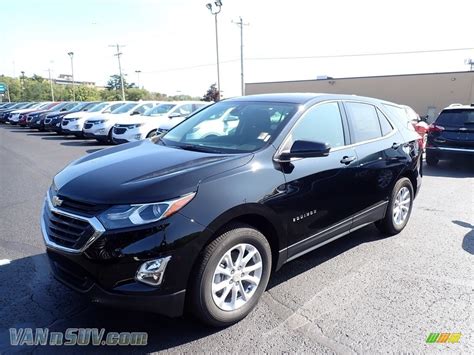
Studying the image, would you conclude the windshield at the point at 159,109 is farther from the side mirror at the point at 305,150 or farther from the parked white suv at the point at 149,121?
the side mirror at the point at 305,150

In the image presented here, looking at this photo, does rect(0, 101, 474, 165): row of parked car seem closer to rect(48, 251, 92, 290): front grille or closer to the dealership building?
rect(48, 251, 92, 290): front grille

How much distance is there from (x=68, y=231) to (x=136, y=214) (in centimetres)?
56

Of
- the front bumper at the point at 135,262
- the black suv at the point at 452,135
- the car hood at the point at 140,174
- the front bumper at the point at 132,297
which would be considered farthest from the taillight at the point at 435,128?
the front bumper at the point at 132,297

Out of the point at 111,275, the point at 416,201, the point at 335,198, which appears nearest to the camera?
the point at 111,275

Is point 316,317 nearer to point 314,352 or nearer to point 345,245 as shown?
point 314,352

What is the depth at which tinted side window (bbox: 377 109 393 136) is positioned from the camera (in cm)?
483

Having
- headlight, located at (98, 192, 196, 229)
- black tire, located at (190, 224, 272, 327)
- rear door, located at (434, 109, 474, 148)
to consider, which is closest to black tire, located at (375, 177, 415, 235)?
→ black tire, located at (190, 224, 272, 327)

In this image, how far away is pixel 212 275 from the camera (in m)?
2.84

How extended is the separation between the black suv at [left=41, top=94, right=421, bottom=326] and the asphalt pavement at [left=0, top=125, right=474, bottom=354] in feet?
0.94

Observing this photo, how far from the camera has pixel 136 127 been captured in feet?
44.3

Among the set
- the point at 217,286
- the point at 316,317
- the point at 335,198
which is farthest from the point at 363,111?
the point at 217,286

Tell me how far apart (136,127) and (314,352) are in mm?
11839

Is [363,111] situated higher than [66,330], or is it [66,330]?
[363,111]

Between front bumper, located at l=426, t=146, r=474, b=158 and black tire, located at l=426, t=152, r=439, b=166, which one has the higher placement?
front bumper, located at l=426, t=146, r=474, b=158
